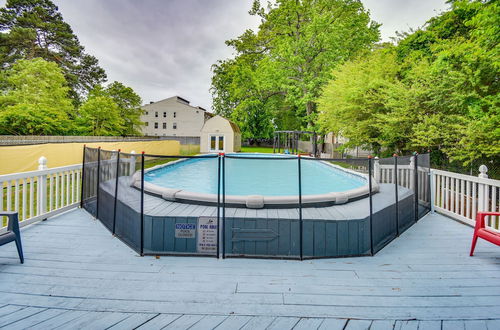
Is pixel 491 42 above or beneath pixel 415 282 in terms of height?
above

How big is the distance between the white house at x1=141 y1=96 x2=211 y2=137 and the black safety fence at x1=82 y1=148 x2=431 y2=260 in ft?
111

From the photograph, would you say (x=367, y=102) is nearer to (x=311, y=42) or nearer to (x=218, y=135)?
(x=311, y=42)

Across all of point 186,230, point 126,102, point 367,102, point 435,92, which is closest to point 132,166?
point 186,230

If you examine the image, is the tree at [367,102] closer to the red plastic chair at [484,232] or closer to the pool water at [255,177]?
the pool water at [255,177]

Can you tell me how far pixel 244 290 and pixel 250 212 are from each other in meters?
1.26

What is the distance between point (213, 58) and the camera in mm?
30828

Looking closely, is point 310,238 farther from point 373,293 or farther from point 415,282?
point 415,282

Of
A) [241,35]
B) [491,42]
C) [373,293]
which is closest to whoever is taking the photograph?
[373,293]

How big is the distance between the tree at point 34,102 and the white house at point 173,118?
18.0 metres

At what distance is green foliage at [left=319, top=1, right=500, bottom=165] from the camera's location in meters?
5.50

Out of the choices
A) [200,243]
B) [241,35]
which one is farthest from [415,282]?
[241,35]

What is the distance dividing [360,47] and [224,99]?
54.9ft

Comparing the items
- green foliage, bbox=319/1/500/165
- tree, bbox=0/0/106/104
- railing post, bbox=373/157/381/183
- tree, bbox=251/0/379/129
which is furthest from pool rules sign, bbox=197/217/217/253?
tree, bbox=0/0/106/104

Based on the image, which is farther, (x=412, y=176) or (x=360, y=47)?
(x=360, y=47)
